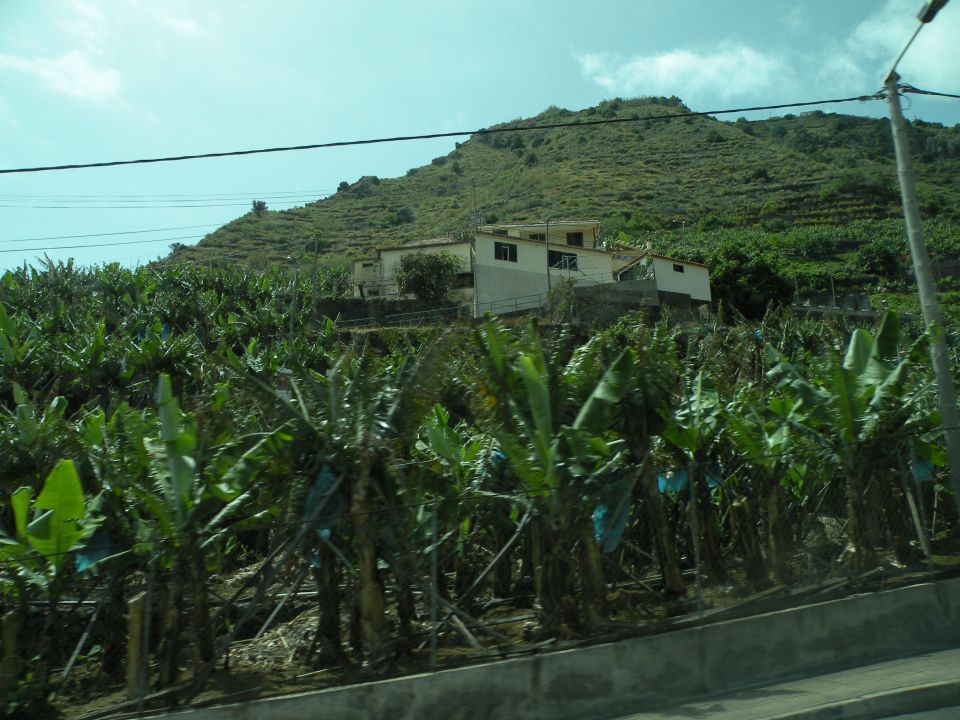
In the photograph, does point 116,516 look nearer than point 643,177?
Yes

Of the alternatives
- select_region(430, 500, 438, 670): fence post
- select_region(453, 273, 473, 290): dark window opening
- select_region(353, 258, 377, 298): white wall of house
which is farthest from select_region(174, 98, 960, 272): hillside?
select_region(430, 500, 438, 670): fence post

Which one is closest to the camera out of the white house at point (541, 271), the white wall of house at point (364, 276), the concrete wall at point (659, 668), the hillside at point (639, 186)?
the concrete wall at point (659, 668)

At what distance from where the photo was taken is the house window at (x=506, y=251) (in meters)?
46.5

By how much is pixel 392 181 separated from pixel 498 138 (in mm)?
18996

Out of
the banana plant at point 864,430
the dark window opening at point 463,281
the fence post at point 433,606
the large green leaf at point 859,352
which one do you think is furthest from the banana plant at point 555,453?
the dark window opening at point 463,281

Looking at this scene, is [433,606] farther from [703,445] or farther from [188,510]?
[703,445]

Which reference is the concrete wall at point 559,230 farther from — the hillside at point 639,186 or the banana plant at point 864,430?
the banana plant at point 864,430

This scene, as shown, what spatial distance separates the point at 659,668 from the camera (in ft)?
26.8

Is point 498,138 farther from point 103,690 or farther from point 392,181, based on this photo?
point 103,690

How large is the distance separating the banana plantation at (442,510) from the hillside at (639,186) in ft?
192

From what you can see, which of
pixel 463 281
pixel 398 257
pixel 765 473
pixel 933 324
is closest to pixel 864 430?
pixel 765 473

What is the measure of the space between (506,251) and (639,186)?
169 ft

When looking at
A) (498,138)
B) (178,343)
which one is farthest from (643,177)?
(178,343)

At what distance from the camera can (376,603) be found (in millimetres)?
8508
